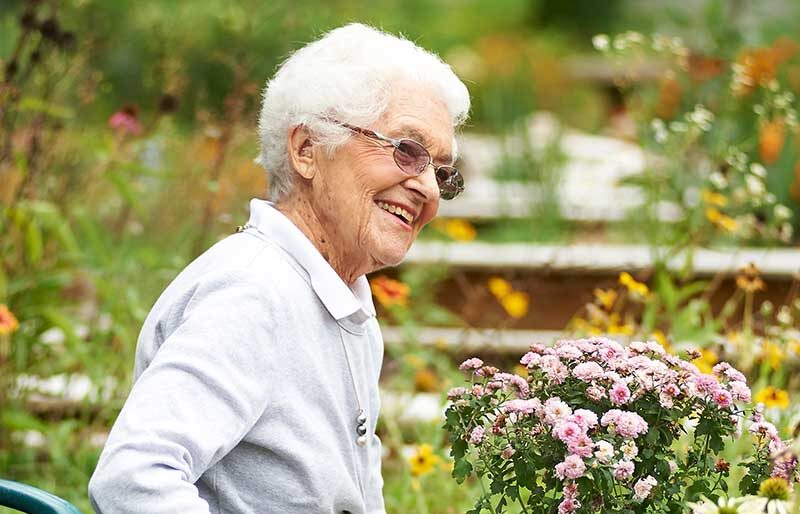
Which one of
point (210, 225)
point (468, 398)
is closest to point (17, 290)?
point (210, 225)

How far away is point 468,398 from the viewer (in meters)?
1.95

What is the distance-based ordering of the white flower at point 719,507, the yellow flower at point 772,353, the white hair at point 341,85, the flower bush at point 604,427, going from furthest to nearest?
the yellow flower at point 772,353, the white hair at point 341,85, the flower bush at point 604,427, the white flower at point 719,507

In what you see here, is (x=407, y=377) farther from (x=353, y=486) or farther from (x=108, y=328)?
(x=353, y=486)

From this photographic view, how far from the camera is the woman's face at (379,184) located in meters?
2.01

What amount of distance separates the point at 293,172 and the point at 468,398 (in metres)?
0.48

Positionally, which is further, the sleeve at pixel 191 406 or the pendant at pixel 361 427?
the pendant at pixel 361 427

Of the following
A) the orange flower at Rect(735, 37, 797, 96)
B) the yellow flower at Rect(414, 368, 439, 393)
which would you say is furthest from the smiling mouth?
the orange flower at Rect(735, 37, 797, 96)

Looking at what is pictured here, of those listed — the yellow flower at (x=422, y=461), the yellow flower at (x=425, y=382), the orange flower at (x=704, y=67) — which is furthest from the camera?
the orange flower at (x=704, y=67)

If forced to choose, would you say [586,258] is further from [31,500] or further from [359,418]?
[31,500]

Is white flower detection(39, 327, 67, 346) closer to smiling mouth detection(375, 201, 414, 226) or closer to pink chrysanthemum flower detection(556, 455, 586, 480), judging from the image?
smiling mouth detection(375, 201, 414, 226)

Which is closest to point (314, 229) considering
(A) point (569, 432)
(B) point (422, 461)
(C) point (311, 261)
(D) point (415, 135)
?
(C) point (311, 261)

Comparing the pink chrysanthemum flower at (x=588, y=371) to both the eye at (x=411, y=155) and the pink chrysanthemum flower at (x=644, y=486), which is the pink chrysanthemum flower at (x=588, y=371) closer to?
the pink chrysanthemum flower at (x=644, y=486)

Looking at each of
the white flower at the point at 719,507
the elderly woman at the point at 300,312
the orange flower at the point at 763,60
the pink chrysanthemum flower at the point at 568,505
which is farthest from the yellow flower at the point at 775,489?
the orange flower at the point at 763,60

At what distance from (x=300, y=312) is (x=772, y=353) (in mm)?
1786
